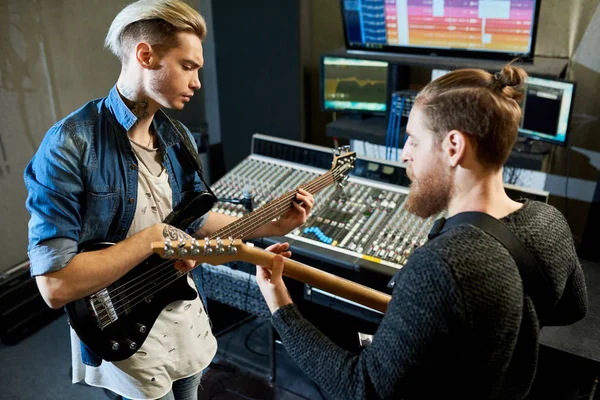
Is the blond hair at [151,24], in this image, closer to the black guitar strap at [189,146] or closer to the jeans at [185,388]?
the black guitar strap at [189,146]

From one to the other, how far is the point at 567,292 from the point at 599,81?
1995mm

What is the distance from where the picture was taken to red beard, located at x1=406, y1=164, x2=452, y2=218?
3.87 feet

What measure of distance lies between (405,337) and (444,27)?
212 centimetres

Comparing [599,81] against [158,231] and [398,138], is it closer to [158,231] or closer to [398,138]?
[398,138]

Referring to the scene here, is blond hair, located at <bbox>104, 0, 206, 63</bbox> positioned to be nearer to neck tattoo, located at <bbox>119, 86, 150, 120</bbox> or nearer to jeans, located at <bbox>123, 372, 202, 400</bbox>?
neck tattoo, located at <bbox>119, 86, 150, 120</bbox>

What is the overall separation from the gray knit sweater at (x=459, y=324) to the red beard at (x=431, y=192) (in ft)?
0.47

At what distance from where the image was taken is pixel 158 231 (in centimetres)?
142

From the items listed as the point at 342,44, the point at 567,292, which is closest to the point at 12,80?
the point at 342,44

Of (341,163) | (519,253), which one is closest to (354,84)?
(341,163)

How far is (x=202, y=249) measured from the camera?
1342 mm

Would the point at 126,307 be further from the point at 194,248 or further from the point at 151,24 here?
the point at 151,24

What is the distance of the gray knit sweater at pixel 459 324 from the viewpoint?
990 millimetres

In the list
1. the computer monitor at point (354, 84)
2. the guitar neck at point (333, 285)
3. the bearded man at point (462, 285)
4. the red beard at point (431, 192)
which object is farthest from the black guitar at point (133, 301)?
the computer monitor at point (354, 84)

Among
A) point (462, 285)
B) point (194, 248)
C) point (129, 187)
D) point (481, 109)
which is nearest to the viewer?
point (462, 285)
